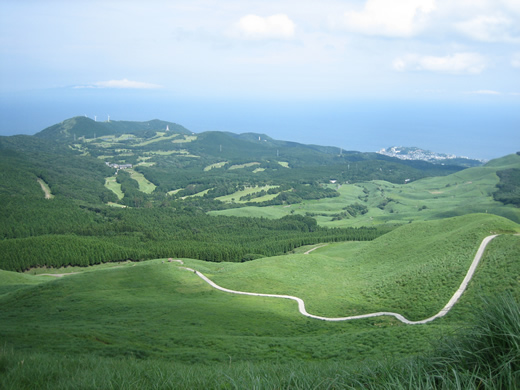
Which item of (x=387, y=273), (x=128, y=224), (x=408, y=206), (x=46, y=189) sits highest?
(x=46, y=189)

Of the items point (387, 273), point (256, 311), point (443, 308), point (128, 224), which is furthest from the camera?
point (128, 224)

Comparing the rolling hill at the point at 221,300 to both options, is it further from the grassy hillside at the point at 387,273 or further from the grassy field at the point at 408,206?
the grassy field at the point at 408,206

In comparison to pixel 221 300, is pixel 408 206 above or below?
above

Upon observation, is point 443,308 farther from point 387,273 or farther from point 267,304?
point 267,304

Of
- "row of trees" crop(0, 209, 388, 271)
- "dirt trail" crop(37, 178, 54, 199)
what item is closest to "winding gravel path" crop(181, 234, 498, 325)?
"row of trees" crop(0, 209, 388, 271)

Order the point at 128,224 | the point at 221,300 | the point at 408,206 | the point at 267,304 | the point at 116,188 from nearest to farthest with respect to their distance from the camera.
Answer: the point at 267,304, the point at 221,300, the point at 128,224, the point at 408,206, the point at 116,188

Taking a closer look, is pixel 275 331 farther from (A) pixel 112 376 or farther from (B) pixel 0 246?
(B) pixel 0 246

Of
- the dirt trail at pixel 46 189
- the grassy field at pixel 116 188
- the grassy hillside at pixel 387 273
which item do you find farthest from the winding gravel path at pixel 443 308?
the grassy field at pixel 116 188

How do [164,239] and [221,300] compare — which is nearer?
[221,300]

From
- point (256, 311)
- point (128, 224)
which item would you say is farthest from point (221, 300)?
point (128, 224)

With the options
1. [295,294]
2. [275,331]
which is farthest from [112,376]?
[295,294]

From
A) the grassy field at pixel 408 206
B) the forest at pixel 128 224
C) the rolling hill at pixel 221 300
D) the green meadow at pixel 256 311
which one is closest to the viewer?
the rolling hill at pixel 221 300

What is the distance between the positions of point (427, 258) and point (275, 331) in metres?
21.3

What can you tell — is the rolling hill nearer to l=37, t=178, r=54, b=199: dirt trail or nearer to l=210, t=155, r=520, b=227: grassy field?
l=37, t=178, r=54, b=199: dirt trail
